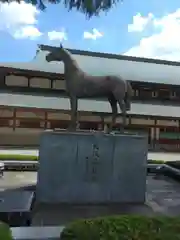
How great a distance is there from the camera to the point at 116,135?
7219mm

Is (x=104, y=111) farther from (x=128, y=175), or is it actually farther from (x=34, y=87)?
(x=128, y=175)

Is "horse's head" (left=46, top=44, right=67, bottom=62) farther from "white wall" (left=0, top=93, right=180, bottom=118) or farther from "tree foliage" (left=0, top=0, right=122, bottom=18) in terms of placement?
"white wall" (left=0, top=93, right=180, bottom=118)

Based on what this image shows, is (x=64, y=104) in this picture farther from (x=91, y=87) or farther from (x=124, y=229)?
(x=124, y=229)

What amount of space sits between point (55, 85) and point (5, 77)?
4090mm

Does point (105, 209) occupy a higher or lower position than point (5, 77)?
lower

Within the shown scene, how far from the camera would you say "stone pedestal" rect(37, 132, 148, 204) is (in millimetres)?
7004

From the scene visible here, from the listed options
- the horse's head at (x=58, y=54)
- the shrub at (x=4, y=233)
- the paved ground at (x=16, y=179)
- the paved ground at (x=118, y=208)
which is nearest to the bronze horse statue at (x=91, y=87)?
the horse's head at (x=58, y=54)

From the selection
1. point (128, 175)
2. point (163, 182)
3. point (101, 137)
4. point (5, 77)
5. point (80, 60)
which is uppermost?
point (80, 60)

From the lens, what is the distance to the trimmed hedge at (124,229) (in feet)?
11.2

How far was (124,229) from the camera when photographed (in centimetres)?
349

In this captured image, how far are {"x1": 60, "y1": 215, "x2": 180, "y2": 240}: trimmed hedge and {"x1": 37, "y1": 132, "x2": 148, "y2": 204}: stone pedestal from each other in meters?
3.45

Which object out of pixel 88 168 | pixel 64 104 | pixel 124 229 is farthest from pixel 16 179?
pixel 64 104

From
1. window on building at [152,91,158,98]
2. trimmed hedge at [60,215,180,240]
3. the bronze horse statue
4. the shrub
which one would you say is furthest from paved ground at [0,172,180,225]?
window on building at [152,91,158,98]

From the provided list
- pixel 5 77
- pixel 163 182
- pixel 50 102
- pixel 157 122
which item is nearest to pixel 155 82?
pixel 157 122
